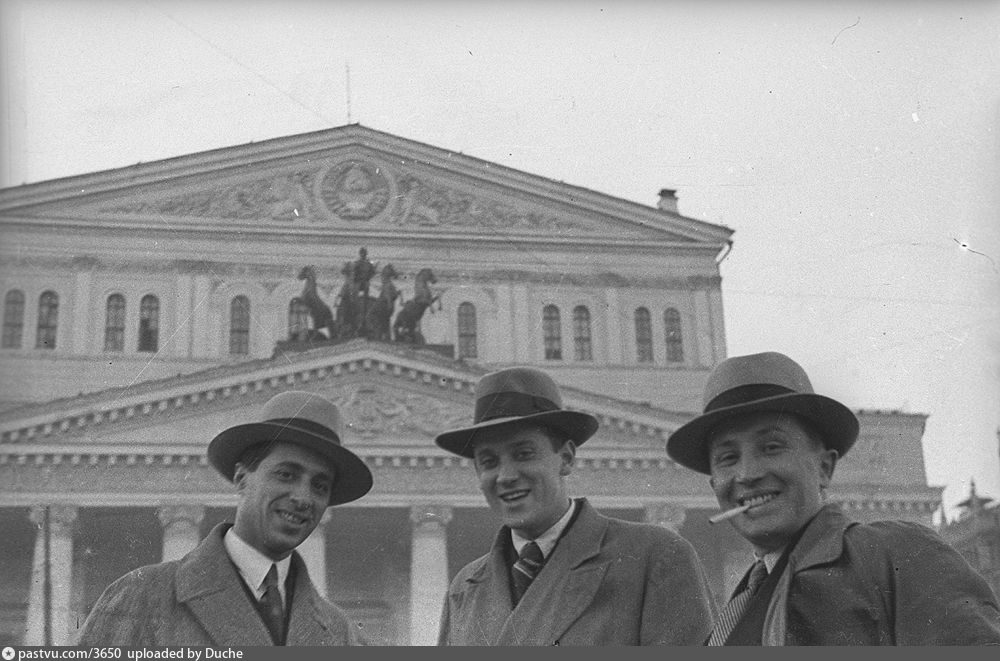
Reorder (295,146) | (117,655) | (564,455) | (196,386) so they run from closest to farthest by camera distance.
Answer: (117,655) < (564,455) < (295,146) < (196,386)

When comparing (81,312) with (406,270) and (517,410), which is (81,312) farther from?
(517,410)

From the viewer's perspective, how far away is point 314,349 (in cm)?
899

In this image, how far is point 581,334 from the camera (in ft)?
25.0

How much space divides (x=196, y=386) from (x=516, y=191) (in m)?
4.46

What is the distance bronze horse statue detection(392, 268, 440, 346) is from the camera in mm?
6606

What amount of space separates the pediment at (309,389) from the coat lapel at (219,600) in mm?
4206

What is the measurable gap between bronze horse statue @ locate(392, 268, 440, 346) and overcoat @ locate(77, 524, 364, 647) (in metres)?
3.71

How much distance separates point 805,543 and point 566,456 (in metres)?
0.73

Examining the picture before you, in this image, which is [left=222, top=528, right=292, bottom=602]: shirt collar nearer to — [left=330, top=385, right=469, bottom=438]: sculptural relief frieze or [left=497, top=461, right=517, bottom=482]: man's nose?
[left=497, top=461, right=517, bottom=482]: man's nose

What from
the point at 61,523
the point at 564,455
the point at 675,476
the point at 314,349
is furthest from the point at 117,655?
the point at 675,476

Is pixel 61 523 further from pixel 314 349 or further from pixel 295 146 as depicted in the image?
pixel 314 349

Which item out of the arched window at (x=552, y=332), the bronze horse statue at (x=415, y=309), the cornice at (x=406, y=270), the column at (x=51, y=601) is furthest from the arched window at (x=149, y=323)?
the column at (x=51, y=601)

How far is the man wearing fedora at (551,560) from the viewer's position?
2.68 metres

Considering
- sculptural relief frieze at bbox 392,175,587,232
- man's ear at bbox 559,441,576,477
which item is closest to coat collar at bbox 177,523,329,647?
man's ear at bbox 559,441,576,477
